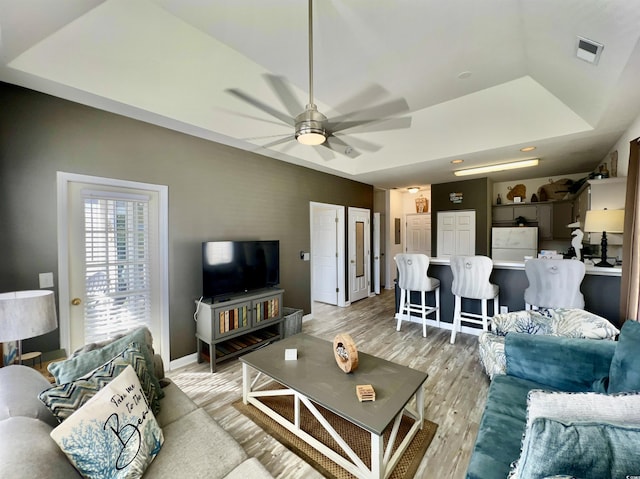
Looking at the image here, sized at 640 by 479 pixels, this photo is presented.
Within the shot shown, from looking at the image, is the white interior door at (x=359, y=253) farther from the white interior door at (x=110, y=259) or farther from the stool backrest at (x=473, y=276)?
the white interior door at (x=110, y=259)

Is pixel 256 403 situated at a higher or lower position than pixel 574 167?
lower

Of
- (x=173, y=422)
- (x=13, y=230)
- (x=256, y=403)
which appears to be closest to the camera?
(x=173, y=422)

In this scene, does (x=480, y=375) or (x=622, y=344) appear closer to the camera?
(x=622, y=344)

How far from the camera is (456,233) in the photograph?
18.6ft

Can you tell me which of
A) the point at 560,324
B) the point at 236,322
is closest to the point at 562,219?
the point at 560,324

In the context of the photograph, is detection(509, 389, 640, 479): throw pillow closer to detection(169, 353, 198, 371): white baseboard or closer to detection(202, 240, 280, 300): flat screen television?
detection(202, 240, 280, 300): flat screen television

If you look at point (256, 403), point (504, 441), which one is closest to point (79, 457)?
point (256, 403)

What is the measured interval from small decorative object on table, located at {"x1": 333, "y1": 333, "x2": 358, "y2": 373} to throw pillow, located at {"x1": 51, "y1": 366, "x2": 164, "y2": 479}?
1.14m

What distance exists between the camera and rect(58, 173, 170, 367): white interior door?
7.58 feet

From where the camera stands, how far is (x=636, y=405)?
3.22ft

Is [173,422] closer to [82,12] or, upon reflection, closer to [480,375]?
[82,12]

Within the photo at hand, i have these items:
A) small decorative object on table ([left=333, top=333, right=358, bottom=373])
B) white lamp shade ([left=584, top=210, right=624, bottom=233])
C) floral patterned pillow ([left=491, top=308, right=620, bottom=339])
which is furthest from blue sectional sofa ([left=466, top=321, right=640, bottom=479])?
white lamp shade ([left=584, top=210, right=624, bottom=233])

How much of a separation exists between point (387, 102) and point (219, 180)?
2.24m

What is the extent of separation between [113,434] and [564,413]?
5.82 ft
